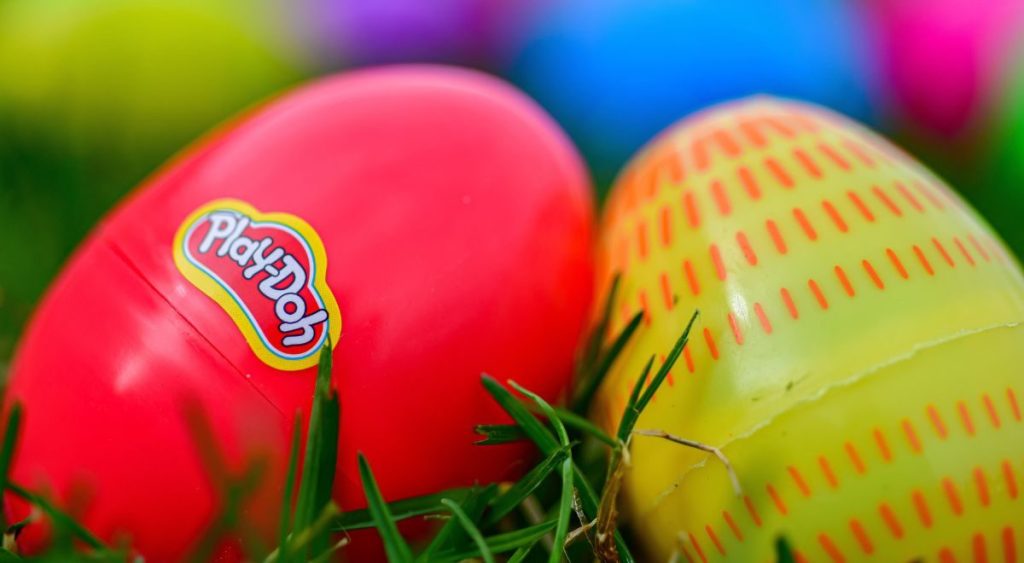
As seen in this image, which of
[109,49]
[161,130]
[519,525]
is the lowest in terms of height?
[519,525]

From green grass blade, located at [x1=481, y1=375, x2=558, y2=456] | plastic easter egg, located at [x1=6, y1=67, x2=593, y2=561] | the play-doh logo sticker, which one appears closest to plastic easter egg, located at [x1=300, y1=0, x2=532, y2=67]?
plastic easter egg, located at [x1=6, y1=67, x2=593, y2=561]

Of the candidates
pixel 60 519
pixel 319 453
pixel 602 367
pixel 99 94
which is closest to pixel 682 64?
pixel 602 367

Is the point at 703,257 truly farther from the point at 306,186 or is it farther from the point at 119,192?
the point at 119,192

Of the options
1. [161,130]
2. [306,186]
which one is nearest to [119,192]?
[161,130]

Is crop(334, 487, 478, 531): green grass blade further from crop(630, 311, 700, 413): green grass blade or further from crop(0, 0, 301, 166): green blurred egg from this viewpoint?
crop(0, 0, 301, 166): green blurred egg

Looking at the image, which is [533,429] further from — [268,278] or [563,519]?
[268,278]

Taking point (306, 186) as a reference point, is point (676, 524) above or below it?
below

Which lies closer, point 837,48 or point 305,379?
point 305,379

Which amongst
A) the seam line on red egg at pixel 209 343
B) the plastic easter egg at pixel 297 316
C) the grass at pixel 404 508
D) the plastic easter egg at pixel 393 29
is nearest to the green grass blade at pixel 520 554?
the grass at pixel 404 508
